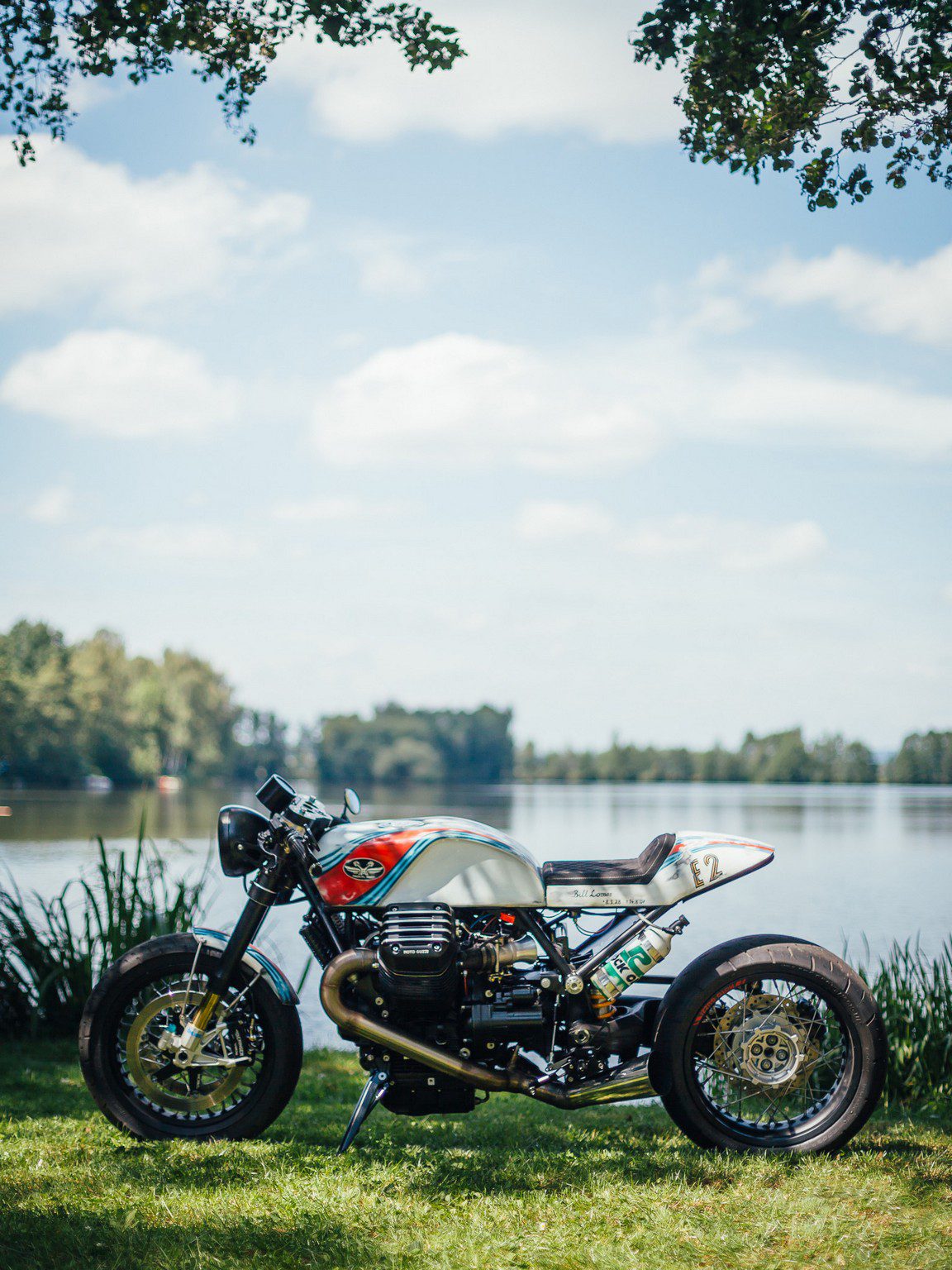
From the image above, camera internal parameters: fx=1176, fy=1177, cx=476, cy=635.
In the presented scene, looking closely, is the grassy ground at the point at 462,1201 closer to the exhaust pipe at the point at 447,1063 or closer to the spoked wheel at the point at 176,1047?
the spoked wheel at the point at 176,1047

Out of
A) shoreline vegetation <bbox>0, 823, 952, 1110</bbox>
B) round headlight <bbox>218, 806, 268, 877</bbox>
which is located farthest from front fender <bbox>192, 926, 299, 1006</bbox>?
shoreline vegetation <bbox>0, 823, 952, 1110</bbox>

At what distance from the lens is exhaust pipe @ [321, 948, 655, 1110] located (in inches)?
176

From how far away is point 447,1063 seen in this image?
4.46 metres

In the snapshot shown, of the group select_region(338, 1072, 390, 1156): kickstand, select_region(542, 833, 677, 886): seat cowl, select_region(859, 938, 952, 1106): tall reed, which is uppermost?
select_region(542, 833, 677, 886): seat cowl

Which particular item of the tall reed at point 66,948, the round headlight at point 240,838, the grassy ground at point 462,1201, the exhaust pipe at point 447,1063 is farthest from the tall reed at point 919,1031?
the tall reed at point 66,948

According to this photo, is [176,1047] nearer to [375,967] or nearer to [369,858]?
[375,967]

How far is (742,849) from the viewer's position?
15.3 feet

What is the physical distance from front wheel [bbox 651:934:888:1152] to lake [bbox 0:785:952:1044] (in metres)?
2.83

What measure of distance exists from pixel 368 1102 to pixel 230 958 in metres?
0.79

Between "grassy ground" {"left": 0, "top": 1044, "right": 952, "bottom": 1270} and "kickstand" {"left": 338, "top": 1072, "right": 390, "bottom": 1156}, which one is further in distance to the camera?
"kickstand" {"left": 338, "top": 1072, "right": 390, "bottom": 1156}

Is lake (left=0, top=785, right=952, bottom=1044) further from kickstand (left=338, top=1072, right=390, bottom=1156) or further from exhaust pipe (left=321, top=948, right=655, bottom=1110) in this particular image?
kickstand (left=338, top=1072, right=390, bottom=1156)

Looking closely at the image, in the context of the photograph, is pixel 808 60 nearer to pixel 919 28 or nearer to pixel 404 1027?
pixel 919 28

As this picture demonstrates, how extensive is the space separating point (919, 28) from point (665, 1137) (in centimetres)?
536

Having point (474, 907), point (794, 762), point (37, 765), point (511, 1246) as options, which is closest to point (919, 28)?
point (474, 907)
